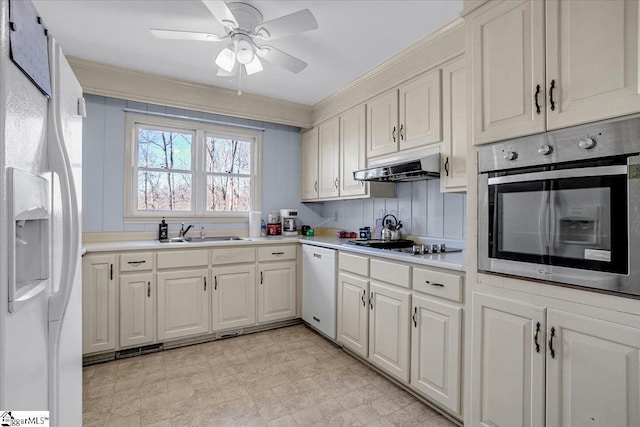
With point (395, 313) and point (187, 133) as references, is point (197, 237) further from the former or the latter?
point (395, 313)

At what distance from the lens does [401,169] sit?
91.7 inches

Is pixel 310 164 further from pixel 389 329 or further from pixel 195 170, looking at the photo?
pixel 389 329

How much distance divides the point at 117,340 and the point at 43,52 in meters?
2.42

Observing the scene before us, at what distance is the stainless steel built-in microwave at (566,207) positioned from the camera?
1.08 meters

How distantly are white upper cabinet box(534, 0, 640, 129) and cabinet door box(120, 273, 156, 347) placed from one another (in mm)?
2981

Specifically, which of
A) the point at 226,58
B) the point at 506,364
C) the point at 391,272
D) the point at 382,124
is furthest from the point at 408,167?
the point at 226,58

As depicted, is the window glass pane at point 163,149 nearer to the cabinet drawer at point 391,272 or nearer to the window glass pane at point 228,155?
the window glass pane at point 228,155

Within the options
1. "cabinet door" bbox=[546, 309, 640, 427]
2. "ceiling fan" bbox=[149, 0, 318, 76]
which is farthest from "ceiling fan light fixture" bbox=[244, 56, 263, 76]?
"cabinet door" bbox=[546, 309, 640, 427]

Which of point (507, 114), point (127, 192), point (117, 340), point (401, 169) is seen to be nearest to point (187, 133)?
point (127, 192)

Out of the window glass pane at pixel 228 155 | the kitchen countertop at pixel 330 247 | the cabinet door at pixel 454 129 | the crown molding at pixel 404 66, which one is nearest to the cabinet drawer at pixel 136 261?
the kitchen countertop at pixel 330 247

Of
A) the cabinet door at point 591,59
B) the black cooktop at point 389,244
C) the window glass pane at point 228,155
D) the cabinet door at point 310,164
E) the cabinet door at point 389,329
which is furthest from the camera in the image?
the cabinet door at point 310,164

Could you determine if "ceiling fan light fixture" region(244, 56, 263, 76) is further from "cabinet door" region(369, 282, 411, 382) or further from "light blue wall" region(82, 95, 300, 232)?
"cabinet door" region(369, 282, 411, 382)

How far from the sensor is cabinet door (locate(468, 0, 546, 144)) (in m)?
1.33

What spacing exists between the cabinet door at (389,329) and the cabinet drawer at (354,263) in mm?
144
